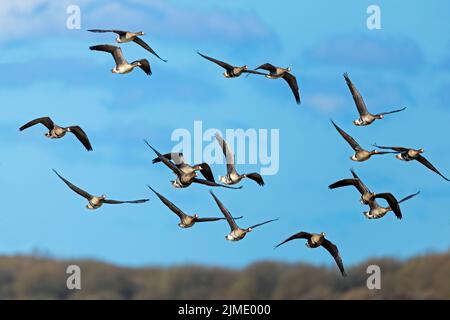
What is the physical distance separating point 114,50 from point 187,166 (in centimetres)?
414

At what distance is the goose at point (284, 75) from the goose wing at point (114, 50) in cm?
348

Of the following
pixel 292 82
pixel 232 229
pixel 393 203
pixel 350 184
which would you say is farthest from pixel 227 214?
pixel 292 82

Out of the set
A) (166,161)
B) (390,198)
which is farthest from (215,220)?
(390,198)

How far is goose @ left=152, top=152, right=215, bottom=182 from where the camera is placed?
3167 cm

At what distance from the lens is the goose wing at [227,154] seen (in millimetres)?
33156

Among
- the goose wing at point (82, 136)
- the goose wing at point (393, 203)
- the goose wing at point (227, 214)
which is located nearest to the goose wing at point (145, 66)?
the goose wing at point (82, 136)

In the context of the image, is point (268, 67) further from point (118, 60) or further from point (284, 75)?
point (118, 60)

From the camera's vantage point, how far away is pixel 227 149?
33.2 metres

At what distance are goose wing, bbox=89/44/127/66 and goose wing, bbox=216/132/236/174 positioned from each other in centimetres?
316

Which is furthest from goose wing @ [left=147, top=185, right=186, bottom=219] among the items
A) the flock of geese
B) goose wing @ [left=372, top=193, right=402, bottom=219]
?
goose wing @ [left=372, top=193, right=402, bottom=219]

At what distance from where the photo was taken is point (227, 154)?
33.3 metres

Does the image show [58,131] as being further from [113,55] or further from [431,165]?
[431,165]
